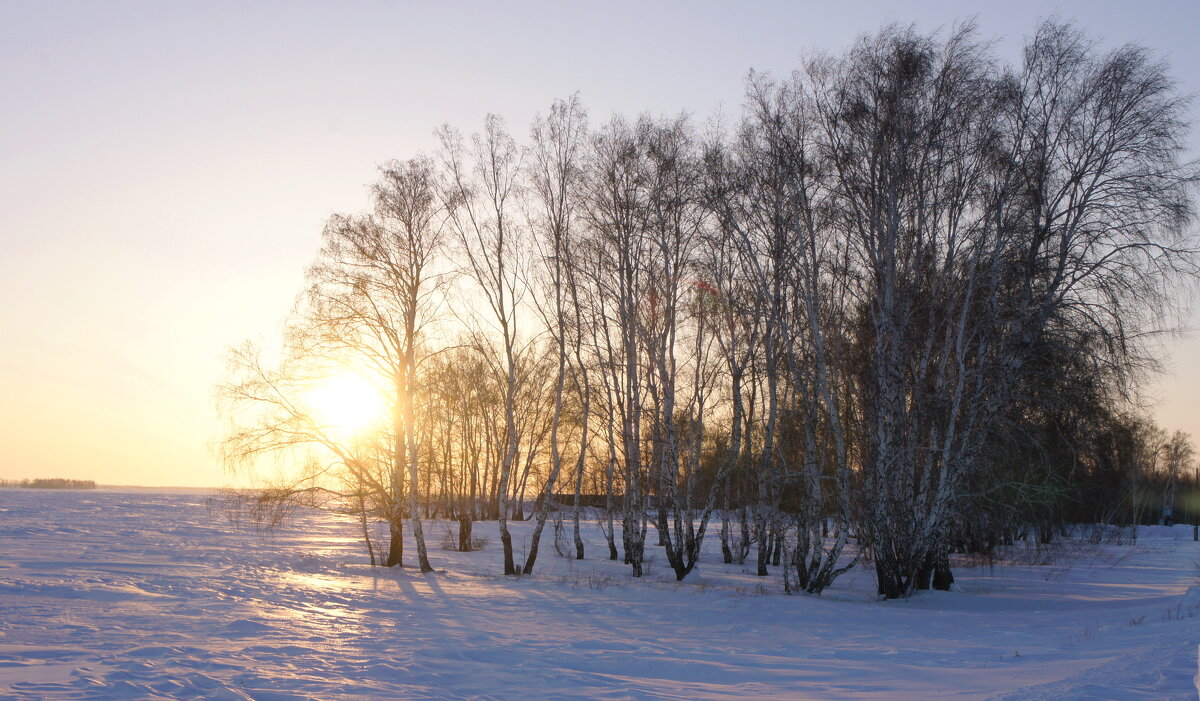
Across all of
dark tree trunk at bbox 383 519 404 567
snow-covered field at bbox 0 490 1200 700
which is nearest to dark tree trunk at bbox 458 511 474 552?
dark tree trunk at bbox 383 519 404 567

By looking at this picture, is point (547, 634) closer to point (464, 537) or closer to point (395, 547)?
point (395, 547)

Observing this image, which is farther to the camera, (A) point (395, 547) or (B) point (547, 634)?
(A) point (395, 547)

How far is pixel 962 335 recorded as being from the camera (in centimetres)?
1827

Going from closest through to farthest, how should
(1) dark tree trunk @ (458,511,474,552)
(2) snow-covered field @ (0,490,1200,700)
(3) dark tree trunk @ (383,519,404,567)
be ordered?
(2) snow-covered field @ (0,490,1200,700) < (3) dark tree trunk @ (383,519,404,567) < (1) dark tree trunk @ (458,511,474,552)

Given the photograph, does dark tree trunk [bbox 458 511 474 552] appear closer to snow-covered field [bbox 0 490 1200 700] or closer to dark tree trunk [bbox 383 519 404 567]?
dark tree trunk [bbox 383 519 404 567]

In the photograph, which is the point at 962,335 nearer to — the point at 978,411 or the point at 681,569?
the point at 978,411

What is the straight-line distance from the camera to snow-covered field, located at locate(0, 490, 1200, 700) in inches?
349

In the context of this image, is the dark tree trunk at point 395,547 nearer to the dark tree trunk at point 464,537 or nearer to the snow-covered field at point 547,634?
the snow-covered field at point 547,634

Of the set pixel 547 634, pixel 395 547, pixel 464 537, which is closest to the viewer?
pixel 547 634

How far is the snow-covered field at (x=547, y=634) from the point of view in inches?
349

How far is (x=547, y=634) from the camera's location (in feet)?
42.7

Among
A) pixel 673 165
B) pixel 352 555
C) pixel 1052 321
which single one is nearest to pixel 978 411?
pixel 1052 321

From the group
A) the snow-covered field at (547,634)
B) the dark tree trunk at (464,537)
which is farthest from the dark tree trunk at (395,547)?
the dark tree trunk at (464,537)

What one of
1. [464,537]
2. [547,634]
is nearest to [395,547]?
[464,537]
